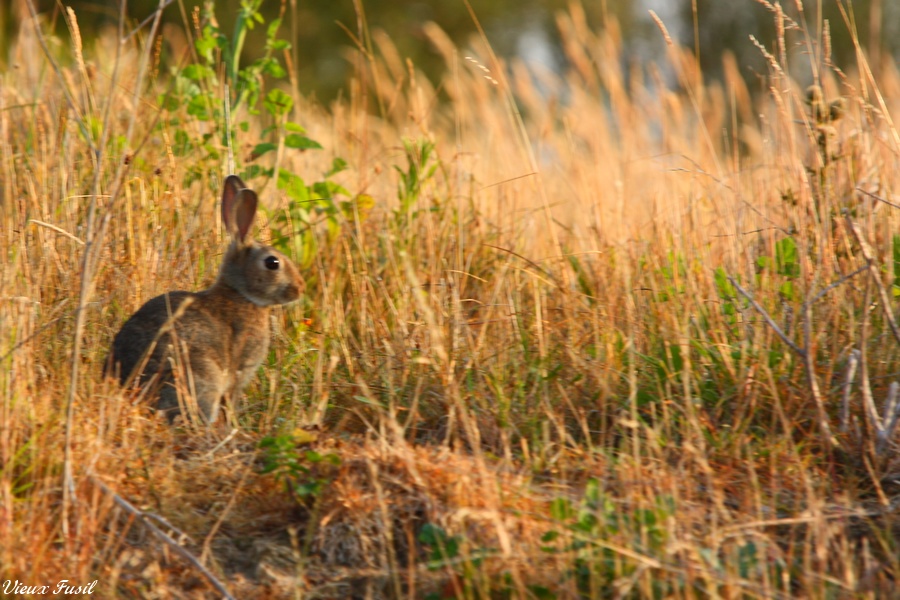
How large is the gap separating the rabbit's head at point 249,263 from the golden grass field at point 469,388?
23cm

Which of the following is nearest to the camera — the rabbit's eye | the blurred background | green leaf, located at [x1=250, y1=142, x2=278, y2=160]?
the rabbit's eye

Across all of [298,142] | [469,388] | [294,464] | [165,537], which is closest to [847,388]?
[469,388]

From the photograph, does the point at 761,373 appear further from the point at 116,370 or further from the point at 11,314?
the point at 11,314

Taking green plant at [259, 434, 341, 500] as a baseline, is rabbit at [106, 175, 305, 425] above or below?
above

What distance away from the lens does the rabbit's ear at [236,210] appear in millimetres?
4320

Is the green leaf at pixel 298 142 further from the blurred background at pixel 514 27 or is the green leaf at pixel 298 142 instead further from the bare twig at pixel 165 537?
the blurred background at pixel 514 27

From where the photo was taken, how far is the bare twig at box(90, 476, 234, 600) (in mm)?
2646

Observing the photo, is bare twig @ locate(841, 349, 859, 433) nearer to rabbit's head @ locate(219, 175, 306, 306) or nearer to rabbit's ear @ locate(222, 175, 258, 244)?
rabbit's head @ locate(219, 175, 306, 306)

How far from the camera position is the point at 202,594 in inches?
111

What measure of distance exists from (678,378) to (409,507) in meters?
1.30

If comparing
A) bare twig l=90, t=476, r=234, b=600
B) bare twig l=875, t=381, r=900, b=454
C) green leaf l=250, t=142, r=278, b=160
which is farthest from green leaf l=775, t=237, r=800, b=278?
bare twig l=90, t=476, r=234, b=600

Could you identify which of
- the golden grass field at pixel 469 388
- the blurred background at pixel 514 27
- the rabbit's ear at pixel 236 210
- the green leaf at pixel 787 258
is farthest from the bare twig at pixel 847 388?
the blurred background at pixel 514 27

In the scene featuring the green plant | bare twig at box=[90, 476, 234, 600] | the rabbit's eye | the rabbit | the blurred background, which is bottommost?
bare twig at box=[90, 476, 234, 600]

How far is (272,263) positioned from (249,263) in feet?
0.32
